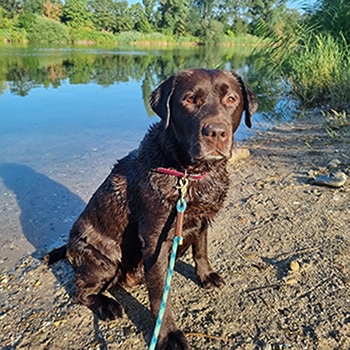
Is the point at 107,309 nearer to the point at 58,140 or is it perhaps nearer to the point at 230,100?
the point at 230,100

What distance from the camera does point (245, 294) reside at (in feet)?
8.13

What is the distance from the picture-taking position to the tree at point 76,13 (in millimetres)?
65250

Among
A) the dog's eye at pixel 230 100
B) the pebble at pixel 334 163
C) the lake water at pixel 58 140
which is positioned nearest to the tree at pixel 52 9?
the lake water at pixel 58 140

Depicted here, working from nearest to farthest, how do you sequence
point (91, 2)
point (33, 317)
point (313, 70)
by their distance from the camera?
point (33, 317) → point (313, 70) → point (91, 2)

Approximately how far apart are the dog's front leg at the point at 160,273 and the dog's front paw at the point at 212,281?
52cm

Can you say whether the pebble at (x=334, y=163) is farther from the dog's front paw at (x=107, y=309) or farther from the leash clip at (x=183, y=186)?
the dog's front paw at (x=107, y=309)

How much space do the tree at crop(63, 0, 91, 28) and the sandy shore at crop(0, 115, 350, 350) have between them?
7091cm

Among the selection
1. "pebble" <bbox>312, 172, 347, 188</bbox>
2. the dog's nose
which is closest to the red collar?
the dog's nose

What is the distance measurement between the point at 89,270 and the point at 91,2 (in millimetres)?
85823

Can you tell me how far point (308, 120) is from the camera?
812 cm

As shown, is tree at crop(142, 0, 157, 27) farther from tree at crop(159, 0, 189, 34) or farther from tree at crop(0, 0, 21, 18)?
tree at crop(0, 0, 21, 18)

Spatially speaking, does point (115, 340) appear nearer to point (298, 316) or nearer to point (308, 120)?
point (298, 316)

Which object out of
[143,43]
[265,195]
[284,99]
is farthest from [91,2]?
[265,195]

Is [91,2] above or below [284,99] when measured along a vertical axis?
above
